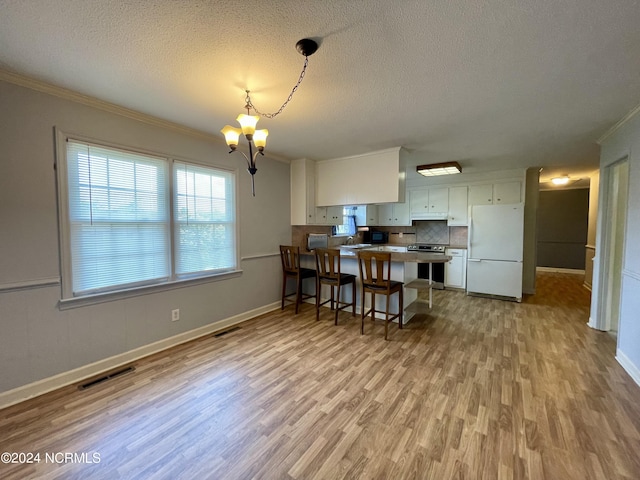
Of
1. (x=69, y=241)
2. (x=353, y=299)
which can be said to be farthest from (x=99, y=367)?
(x=353, y=299)

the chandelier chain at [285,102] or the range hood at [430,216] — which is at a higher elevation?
the chandelier chain at [285,102]

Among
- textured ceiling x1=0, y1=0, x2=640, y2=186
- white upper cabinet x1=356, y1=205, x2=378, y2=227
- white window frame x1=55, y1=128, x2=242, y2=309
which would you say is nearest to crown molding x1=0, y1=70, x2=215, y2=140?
textured ceiling x1=0, y1=0, x2=640, y2=186

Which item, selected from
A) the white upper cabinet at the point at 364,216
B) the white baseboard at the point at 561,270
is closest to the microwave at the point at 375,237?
the white upper cabinet at the point at 364,216

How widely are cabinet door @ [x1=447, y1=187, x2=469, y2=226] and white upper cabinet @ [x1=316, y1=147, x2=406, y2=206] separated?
2.23 metres

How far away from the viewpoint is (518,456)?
4.99ft

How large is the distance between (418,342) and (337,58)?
9.50ft

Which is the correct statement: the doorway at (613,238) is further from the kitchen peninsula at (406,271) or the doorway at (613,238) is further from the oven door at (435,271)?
the oven door at (435,271)

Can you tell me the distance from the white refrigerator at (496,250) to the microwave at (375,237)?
81.9 inches

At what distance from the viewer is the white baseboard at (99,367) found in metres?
2.01

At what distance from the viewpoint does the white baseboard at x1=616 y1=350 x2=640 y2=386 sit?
226 centimetres

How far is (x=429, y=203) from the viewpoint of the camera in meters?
5.81

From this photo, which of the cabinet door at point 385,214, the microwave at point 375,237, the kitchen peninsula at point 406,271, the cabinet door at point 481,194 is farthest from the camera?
the microwave at point 375,237

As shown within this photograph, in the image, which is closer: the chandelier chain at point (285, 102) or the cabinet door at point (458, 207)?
the chandelier chain at point (285, 102)

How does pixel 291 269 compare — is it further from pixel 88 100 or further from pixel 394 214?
pixel 394 214
